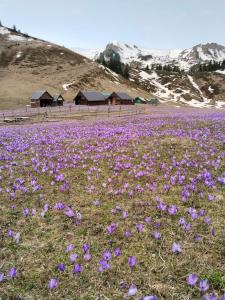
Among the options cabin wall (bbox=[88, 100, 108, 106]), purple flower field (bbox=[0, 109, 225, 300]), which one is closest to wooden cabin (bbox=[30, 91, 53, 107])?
cabin wall (bbox=[88, 100, 108, 106])

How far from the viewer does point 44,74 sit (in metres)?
144

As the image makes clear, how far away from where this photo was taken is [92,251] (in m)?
5.04

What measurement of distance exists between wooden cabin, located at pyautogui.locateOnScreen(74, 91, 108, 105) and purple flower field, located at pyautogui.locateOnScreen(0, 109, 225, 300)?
326 feet

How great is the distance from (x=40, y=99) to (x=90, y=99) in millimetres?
19458

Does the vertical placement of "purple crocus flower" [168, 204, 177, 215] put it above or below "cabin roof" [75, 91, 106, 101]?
below

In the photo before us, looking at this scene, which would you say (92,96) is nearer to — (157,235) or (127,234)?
(127,234)

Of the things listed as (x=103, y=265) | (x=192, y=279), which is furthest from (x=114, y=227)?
(x=192, y=279)

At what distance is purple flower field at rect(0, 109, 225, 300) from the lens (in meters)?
4.20

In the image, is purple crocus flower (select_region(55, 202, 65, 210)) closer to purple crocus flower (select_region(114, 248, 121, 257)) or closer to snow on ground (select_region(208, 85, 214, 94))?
purple crocus flower (select_region(114, 248, 121, 257))

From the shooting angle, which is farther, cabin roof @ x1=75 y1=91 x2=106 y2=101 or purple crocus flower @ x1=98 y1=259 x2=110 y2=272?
cabin roof @ x1=75 y1=91 x2=106 y2=101

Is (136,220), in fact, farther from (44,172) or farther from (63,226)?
(44,172)

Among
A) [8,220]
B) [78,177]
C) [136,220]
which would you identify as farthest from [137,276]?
[78,177]

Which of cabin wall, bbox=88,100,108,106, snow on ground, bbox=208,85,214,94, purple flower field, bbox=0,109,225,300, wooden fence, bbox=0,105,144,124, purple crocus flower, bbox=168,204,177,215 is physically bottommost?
wooden fence, bbox=0,105,144,124

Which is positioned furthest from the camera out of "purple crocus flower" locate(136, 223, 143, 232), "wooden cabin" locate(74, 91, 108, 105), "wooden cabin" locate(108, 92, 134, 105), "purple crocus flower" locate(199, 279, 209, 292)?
"wooden cabin" locate(108, 92, 134, 105)
